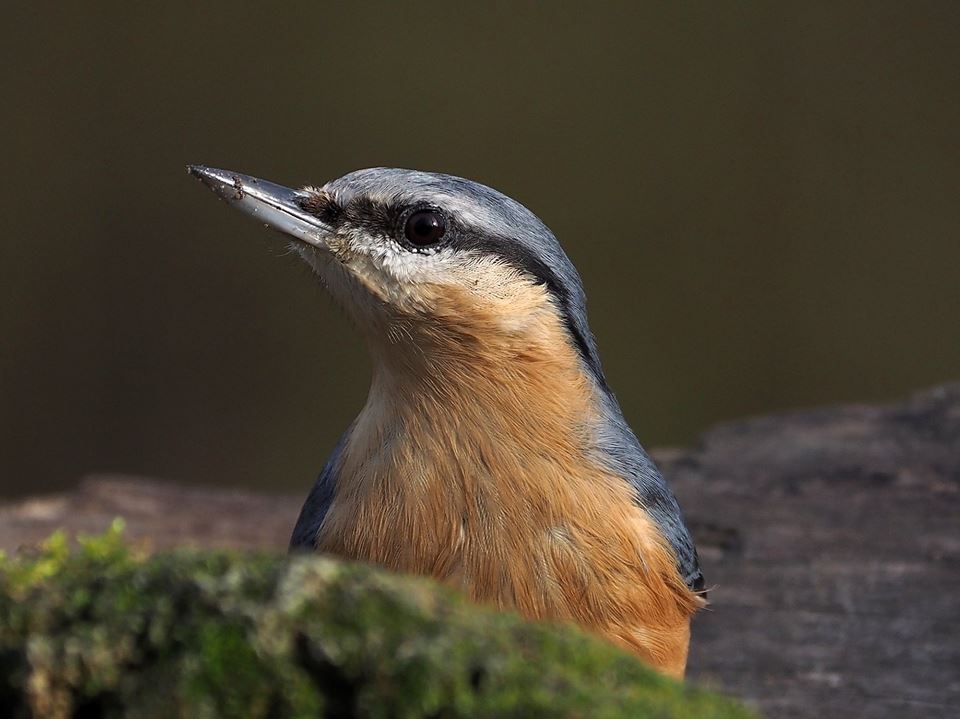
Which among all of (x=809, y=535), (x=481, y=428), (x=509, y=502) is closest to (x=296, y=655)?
(x=509, y=502)

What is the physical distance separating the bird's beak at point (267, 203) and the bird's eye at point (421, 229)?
0.72ft

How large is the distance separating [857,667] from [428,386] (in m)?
1.82

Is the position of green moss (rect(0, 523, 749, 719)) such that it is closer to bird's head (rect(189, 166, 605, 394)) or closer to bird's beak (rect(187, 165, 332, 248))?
bird's head (rect(189, 166, 605, 394))

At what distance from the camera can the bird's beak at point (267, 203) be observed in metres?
3.22

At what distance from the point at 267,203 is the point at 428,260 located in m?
0.48

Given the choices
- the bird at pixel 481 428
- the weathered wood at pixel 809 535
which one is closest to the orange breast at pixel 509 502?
the bird at pixel 481 428

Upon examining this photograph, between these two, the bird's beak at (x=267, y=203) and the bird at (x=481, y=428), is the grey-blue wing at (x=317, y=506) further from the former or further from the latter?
the bird's beak at (x=267, y=203)

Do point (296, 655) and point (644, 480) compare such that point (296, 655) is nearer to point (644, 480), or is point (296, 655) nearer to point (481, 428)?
point (481, 428)

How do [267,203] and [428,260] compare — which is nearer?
[428,260]

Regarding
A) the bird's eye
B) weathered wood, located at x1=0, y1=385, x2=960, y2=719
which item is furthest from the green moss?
weathered wood, located at x1=0, y1=385, x2=960, y2=719

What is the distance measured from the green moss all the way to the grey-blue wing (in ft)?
5.28

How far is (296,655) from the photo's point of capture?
153cm

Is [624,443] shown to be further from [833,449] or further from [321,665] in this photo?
[833,449]

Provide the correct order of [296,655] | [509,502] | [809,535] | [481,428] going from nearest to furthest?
[296,655]
[509,502]
[481,428]
[809,535]
